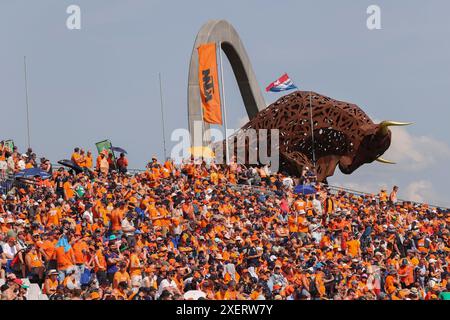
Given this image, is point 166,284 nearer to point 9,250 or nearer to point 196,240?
point 9,250

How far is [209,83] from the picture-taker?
44.1 metres

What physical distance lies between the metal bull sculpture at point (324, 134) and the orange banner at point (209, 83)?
196 centimetres

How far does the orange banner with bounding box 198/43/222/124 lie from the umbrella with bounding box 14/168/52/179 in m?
16.1

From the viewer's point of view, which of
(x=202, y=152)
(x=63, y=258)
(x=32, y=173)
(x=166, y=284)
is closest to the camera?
(x=166, y=284)

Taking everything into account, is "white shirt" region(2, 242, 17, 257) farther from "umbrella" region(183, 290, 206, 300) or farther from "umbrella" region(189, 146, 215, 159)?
"umbrella" region(189, 146, 215, 159)

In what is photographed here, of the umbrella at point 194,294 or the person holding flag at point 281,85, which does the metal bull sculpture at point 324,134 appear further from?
the umbrella at point 194,294

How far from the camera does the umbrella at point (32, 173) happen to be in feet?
90.1

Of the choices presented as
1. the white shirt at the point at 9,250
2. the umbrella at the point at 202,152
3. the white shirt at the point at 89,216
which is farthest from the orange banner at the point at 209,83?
the white shirt at the point at 9,250

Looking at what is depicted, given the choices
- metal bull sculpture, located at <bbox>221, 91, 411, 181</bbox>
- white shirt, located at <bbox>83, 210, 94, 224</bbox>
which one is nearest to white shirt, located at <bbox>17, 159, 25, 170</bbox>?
white shirt, located at <bbox>83, 210, 94, 224</bbox>

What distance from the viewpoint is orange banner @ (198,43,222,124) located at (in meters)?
43.7

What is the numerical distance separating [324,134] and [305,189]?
8206 mm

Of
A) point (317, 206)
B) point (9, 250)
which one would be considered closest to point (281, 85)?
point (317, 206)
